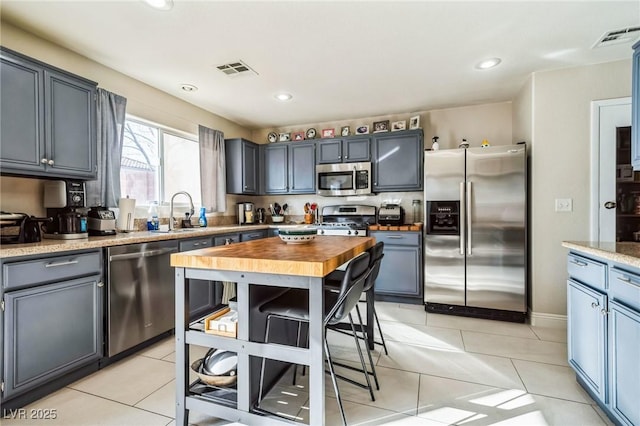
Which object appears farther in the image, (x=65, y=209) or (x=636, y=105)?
(x=65, y=209)

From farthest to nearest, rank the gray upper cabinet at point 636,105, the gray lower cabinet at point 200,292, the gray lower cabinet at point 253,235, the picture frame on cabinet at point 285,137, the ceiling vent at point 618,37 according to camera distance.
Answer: the picture frame on cabinet at point 285,137
the gray lower cabinet at point 253,235
the gray lower cabinet at point 200,292
the ceiling vent at point 618,37
the gray upper cabinet at point 636,105

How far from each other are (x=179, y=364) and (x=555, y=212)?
3462 millimetres

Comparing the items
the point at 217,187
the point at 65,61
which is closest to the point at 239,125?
the point at 217,187

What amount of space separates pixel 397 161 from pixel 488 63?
4.96 ft

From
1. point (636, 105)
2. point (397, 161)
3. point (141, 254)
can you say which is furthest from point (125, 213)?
point (636, 105)

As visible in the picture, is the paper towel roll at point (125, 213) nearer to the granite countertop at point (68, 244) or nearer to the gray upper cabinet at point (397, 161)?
the granite countertop at point (68, 244)

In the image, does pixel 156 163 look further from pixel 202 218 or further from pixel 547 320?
pixel 547 320

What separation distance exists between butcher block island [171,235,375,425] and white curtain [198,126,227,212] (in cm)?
265

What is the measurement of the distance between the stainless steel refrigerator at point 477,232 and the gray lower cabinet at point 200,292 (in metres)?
2.39

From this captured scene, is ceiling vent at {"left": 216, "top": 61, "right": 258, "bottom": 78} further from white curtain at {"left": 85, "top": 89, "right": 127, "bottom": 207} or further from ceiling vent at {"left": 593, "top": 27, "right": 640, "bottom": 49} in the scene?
ceiling vent at {"left": 593, "top": 27, "right": 640, "bottom": 49}

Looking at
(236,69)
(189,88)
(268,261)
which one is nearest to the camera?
(268,261)

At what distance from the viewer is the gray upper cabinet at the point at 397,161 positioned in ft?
12.7

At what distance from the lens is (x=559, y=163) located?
9.44 feet

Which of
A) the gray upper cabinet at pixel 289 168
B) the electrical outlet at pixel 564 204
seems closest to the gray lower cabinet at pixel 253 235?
the gray upper cabinet at pixel 289 168
